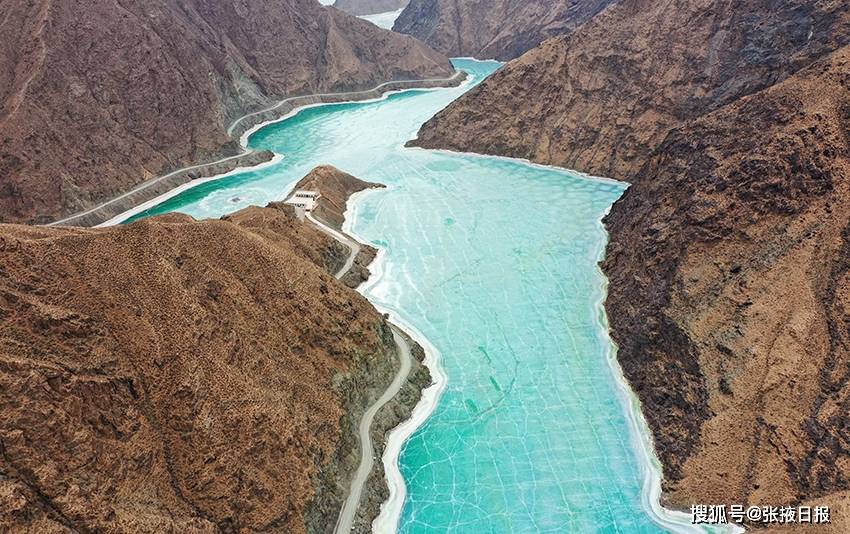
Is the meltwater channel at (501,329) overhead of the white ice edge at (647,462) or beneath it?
overhead

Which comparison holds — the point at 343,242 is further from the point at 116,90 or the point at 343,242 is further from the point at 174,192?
the point at 116,90

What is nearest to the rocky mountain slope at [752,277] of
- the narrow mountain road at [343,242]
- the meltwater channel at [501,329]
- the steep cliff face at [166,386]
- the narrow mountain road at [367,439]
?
the meltwater channel at [501,329]

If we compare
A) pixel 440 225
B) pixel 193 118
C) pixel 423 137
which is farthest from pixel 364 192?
pixel 193 118

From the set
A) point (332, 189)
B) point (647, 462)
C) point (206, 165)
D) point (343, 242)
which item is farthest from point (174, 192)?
point (647, 462)

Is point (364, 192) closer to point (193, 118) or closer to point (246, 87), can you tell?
point (193, 118)

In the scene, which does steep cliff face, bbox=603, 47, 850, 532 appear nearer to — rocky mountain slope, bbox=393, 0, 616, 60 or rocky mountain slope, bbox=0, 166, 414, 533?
rocky mountain slope, bbox=0, 166, 414, 533

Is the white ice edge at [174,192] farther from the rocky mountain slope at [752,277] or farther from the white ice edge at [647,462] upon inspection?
the white ice edge at [647,462]
